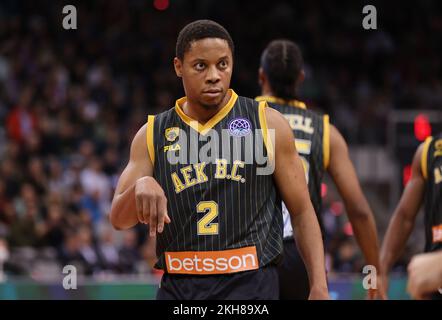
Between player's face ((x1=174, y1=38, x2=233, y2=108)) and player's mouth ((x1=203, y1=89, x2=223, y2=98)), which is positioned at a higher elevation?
player's face ((x1=174, y1=38, x2=233, y2=108))

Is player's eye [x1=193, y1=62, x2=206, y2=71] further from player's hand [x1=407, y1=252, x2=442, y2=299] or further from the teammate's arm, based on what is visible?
player's hand [x1=407, y1=252, x2=442, y2=299]

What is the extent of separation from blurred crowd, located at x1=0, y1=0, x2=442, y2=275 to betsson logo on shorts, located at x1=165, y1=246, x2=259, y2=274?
290 inches

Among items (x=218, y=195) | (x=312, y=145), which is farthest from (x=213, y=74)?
Answer: (x=312, y=145)

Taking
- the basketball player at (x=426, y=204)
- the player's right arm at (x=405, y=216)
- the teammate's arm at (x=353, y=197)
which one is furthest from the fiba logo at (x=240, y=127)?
the player's right arm at (x=405, y=216)

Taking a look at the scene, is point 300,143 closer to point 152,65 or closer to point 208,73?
point 208,73

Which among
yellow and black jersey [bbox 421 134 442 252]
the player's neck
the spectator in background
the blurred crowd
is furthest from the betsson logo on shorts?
the spectator in background

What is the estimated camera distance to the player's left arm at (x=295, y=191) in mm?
4836

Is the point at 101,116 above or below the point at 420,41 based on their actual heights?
below

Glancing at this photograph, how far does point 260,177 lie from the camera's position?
4895mm

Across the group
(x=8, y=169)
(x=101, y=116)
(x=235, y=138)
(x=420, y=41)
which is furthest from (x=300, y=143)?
(x=420, y=41)

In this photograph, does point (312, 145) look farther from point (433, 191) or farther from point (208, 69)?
point (208, 69)

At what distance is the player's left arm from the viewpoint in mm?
4836
